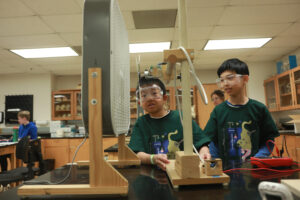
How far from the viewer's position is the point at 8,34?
339 centimetres

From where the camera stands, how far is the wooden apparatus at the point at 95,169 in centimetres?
49

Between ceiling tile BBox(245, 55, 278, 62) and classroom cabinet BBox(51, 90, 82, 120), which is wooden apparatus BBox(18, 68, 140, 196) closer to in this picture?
ceiling tile BBox(245, 55, 278, 62)

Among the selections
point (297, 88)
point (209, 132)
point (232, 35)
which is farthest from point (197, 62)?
point (209, 132)

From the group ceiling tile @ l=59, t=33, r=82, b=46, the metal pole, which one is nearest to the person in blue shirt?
ceiling tile @ l=59, t=33, r=82, b=46

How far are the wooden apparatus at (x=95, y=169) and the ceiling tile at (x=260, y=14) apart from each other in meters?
2.80

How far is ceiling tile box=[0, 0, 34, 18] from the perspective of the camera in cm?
256

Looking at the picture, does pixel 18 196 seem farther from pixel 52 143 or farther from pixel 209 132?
pixel 52 143

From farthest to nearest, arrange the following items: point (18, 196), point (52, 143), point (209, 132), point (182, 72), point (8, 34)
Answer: point (52, 143) < point (8, 34) < point (209, 132) < point (182, 72) < point (18, 196)

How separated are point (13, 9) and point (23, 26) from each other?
47cm

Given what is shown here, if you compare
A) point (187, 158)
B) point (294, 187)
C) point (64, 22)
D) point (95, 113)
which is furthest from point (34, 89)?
point (294, 187)

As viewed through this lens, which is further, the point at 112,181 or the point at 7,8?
the point at 7,8

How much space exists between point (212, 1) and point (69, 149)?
13.4 ft

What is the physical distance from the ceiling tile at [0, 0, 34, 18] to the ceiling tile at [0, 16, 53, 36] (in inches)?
3.9

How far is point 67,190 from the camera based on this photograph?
485 mm
